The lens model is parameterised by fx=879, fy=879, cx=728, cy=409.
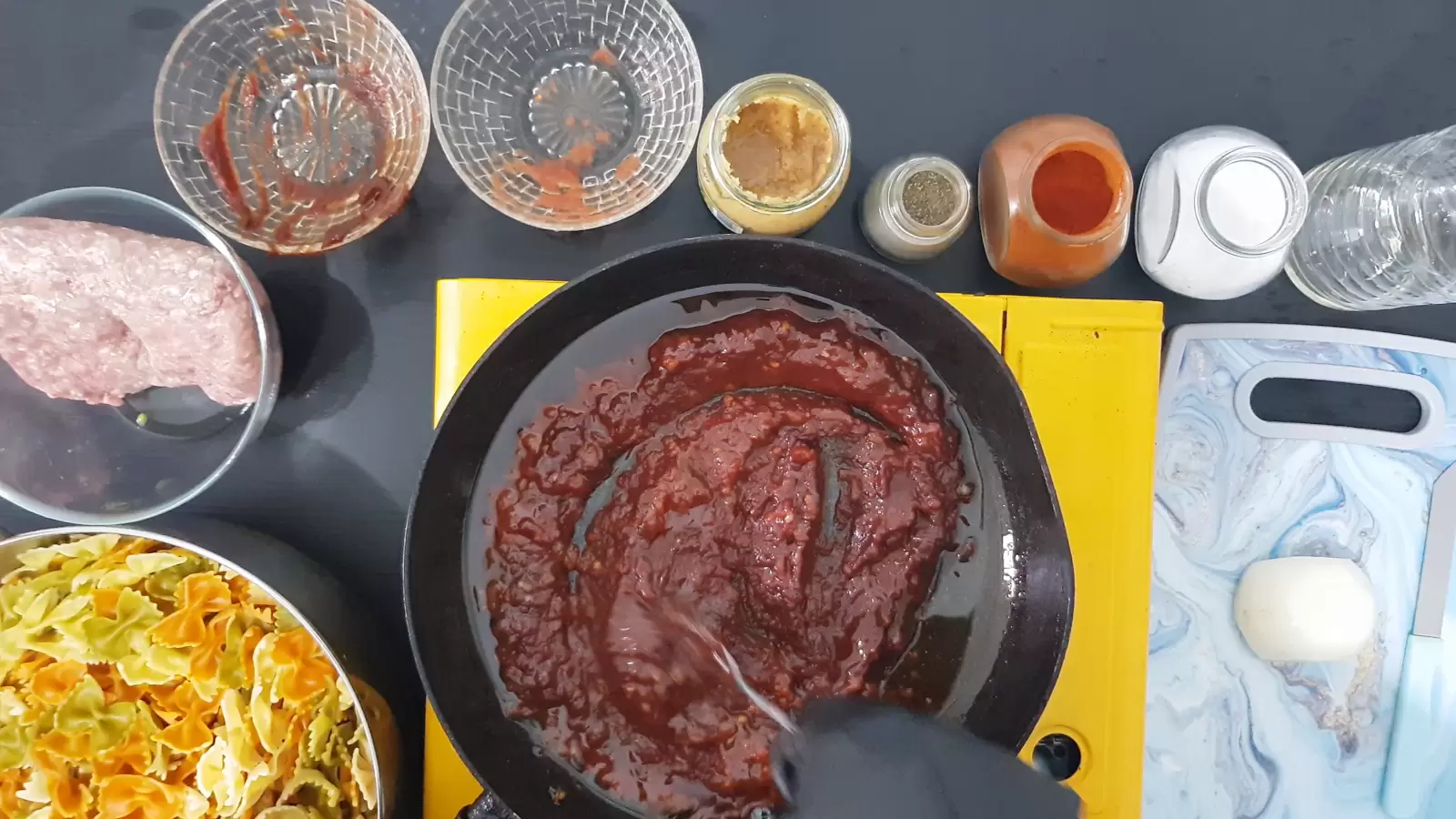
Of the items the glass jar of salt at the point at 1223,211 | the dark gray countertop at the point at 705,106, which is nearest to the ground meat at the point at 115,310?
the dark gray countertop at the point at 705,106

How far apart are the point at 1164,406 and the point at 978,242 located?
11.2 inches

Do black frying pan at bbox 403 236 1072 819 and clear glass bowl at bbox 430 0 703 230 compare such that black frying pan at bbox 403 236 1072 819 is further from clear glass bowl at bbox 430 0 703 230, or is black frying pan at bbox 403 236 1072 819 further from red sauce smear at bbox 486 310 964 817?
clear glass bowl at bbox 430 0 703 230

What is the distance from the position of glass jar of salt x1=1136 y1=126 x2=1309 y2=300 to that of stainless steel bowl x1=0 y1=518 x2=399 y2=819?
915 mm

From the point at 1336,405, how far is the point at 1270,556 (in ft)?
0.64

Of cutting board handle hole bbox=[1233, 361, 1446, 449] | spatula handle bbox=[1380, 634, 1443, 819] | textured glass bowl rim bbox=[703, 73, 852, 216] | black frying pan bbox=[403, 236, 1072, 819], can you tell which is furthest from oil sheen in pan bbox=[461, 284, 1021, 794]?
spatula handle bbox=[1380, 634, 1443, 819]

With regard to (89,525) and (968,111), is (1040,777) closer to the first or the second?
(968,111)

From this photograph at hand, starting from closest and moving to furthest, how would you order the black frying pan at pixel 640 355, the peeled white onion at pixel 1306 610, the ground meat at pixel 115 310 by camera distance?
the black frying pan at pixel 640 355, the ground meat at pixel 115 310, the peeled white onion at pixel 1306 610

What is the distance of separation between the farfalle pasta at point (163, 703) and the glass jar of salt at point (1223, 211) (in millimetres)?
950

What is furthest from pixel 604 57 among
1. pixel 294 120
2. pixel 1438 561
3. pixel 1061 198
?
pixel 1438 561

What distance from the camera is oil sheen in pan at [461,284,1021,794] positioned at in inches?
31.2

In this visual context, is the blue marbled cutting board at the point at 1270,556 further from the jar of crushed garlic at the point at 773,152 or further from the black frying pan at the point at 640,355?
the jar of crushed garlic at the point at 773,152

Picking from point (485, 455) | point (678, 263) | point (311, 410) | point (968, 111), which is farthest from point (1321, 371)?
point (311, 410)

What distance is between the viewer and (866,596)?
0.79m

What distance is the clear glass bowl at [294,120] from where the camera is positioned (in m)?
0.91
